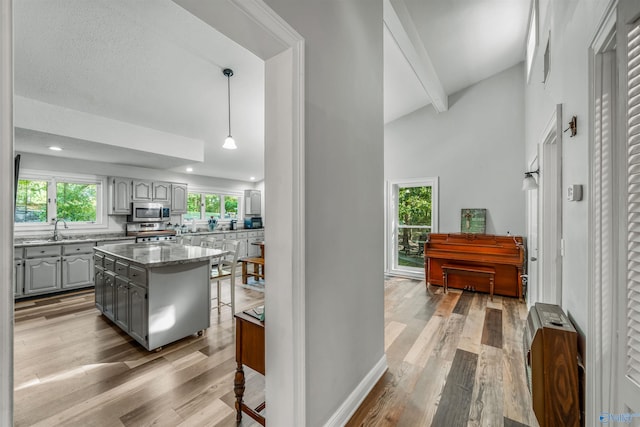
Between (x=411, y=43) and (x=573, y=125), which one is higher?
(x=411, y=43)

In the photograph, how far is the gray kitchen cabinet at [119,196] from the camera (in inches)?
198

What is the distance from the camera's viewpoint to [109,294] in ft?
10.2

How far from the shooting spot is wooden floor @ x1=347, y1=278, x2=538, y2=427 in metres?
1.73

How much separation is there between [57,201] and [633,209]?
6.77 m

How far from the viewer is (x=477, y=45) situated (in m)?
3.62

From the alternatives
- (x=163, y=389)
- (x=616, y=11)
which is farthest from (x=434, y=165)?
(x=163, y=389)

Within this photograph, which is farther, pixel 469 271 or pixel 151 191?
pixel 151 191

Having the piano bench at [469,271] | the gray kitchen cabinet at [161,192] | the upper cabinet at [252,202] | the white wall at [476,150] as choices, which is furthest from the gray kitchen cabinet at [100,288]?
the white wall at [476,150]

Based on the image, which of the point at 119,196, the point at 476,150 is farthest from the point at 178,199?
the point at 476,150

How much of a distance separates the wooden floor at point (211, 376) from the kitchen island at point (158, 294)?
0.16 metres

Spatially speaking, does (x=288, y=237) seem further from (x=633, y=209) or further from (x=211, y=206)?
(x=211, y=206)

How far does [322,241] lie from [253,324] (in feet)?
2.02

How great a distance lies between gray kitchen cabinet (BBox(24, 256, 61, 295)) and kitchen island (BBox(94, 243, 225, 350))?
6.18 ft

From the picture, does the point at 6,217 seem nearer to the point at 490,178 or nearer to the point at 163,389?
the point at 163,389
